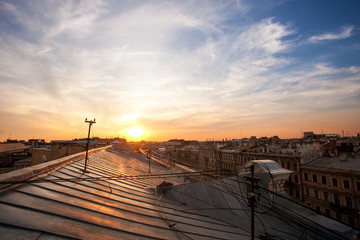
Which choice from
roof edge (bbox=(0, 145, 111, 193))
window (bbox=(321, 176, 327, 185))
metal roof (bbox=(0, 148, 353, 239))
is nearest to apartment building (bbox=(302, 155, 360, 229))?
window (bbox=(321, 176, 327, 185))

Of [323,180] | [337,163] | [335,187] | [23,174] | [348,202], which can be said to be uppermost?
[23,174]

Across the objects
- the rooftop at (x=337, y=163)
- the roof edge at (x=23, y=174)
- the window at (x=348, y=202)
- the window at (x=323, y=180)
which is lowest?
the window at (x=348, y=202)

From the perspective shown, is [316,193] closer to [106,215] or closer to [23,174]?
[106,215]

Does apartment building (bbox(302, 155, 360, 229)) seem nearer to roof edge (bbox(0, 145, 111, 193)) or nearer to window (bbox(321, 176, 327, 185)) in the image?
window (bbox(321, 176, 327, 185))

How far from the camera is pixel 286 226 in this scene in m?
10.8

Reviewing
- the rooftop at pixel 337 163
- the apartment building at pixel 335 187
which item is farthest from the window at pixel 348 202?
the rooftop at pixel 337 163

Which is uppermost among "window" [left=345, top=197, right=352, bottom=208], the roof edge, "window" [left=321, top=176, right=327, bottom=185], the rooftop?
the roof edge

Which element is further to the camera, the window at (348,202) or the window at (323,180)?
the window at (323,180)

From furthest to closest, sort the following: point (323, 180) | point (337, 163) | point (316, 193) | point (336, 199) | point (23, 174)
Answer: point (337, 163), point (316, 193), point (323, 180), point (336, 199), point (23, 174)

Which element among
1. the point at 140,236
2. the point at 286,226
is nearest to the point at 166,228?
the point at 140,236

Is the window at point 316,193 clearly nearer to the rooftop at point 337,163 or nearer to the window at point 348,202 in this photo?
the window at point 348,202

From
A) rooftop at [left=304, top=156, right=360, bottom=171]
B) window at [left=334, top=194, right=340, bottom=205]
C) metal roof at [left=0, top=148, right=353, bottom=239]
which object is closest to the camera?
metal roof at [left=0, top=148, right=353, bottom=239]

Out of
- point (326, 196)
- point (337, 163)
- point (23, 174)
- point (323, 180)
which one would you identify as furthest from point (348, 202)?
point (23, 174)

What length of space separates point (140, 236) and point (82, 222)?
1.68 m
